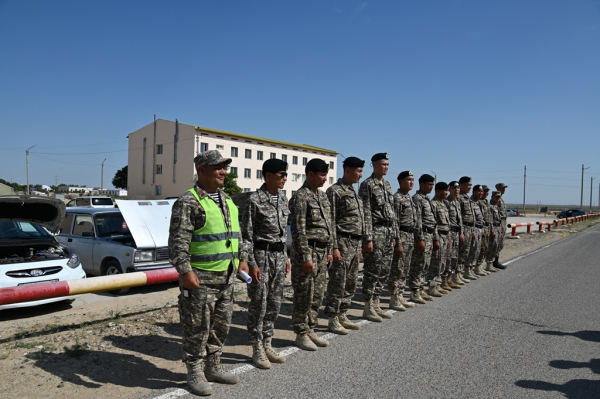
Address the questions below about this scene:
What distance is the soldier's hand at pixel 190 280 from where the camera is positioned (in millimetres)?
3488

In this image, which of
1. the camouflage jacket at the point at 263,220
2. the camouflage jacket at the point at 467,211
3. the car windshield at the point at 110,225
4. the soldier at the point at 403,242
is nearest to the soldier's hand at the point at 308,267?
the camouflage jacket at the point at 263,220

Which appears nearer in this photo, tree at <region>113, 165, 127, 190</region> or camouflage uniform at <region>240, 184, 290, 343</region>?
camouflage uniform at <region>240, 184, 290, 343</region>

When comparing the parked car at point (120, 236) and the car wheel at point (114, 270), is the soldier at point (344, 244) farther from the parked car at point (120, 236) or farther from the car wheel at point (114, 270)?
the car wheel at point (114, 270)

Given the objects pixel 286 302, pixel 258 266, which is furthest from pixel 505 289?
pixel 258 266

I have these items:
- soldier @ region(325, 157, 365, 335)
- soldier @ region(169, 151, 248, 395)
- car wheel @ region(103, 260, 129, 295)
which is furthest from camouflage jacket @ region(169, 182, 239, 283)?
car wheel @ region(103, 260, 129, 295)

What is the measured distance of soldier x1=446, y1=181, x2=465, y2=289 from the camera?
8.38 meters

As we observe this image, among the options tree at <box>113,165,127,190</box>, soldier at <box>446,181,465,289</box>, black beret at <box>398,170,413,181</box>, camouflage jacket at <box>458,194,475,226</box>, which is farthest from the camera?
tree at <box>113,165,127,190</box>

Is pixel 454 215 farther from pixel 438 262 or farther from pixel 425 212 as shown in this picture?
pixel 425 212

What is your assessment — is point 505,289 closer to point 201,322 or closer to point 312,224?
point 312,224

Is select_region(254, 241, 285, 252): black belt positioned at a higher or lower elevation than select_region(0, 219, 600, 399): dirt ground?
higher

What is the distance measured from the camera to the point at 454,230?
8672mm

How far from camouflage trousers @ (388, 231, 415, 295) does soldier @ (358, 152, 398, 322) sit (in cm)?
42

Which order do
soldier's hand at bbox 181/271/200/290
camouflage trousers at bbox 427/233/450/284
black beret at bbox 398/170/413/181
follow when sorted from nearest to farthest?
soldier's hand at bbox 181/271/200/290, black beret at bbox 398/170/413/181, camouflage trousers at bbox 427/233/450/284

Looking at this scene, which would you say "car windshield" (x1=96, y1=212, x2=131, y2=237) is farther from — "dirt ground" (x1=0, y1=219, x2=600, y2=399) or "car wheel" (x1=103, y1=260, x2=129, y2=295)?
"dirt ground" (x1=0, y1=219, x2=600, y2=399)
